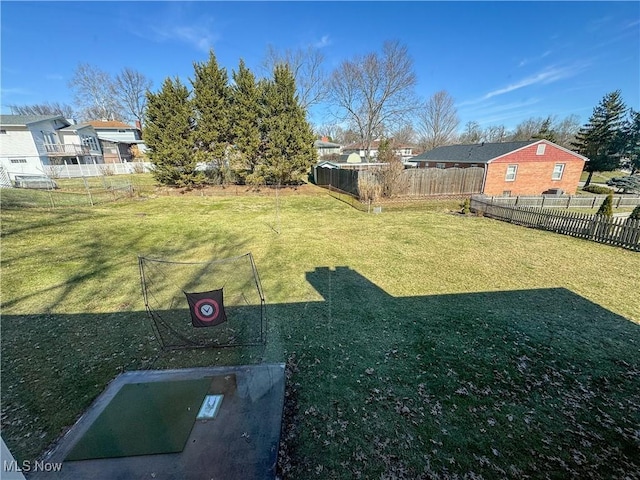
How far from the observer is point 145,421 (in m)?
2.92

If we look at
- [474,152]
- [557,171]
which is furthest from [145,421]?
[557,171]

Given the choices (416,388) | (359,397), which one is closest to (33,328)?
(359,397)

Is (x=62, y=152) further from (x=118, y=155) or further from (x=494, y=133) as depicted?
(x=494, y=133)

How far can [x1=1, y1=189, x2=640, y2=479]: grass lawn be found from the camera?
2871 millimetres

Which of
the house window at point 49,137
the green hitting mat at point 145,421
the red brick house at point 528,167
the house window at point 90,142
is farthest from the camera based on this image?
the house window at point 90,142

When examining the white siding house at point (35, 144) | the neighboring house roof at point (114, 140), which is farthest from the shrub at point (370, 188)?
the neighboring house roof at point (114, 140)

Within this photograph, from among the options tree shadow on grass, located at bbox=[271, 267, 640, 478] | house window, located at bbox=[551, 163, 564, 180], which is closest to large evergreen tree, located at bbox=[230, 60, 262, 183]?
tree shadow on grass, located at bbox=[271, 267, 640, 478]

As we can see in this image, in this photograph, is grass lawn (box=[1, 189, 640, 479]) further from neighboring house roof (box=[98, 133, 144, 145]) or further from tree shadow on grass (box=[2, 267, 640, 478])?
neighboring house roof (box=[98, 133, 144, 145])

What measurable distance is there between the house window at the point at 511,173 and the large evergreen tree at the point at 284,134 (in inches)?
575

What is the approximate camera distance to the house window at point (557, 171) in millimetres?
20969

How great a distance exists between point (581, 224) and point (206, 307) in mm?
13077

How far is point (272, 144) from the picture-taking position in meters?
19.4

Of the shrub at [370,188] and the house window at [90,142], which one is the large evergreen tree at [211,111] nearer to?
the shrub at [370,188]

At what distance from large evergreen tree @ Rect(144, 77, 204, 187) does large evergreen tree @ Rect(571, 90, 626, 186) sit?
121 ft
